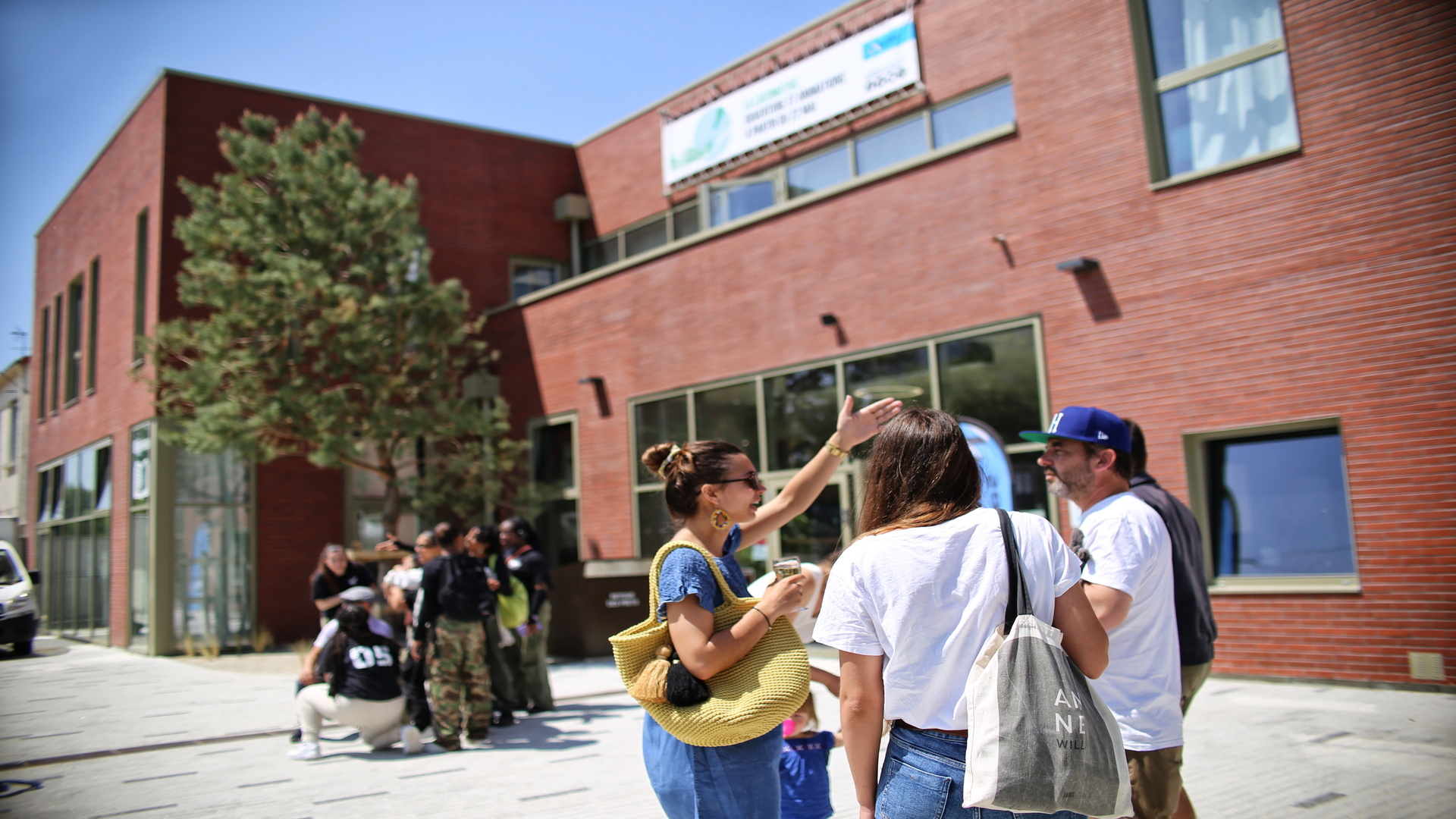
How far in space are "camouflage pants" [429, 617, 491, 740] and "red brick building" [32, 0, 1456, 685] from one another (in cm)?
293

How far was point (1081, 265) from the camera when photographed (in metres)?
9.96

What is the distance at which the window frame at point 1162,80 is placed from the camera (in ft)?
30.3

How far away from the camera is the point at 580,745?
7.40 metres

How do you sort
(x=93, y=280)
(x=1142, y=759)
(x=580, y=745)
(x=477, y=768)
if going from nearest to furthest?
(x=1142, y=759) → (x=477, y=768) → (x=580, y=745) → (x=93, y=280)

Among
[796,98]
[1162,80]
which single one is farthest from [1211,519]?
[796,98]

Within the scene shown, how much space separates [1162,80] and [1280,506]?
14.4 ft

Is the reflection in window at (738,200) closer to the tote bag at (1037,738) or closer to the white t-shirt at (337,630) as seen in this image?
the white t-shirt at (337,630)

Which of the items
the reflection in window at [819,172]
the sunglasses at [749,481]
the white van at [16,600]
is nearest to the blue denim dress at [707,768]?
the sunglasses at [749,481]

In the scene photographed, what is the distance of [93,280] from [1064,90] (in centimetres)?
994

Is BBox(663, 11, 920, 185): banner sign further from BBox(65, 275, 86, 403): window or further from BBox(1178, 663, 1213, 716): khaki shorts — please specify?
BBox(1178, 663, 1213, 716): khaki shorts

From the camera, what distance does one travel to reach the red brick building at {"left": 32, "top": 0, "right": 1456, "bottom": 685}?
327 inches

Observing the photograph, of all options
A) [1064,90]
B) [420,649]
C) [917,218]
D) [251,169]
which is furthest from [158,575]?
[1064,90]

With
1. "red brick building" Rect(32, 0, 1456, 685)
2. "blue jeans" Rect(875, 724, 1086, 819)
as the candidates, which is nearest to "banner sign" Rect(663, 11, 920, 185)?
"red brick building" Rect(32, 0, 1456, 685)

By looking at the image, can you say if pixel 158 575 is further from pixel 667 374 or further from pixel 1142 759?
pixel 1142 759
